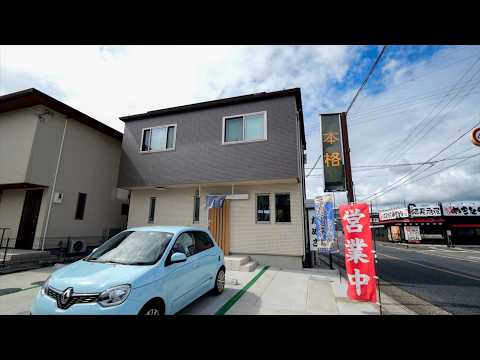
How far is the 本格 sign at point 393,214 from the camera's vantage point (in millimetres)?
30414

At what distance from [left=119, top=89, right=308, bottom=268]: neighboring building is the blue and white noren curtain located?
30 centimetres

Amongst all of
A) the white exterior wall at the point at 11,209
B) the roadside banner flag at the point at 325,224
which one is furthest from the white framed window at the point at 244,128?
the white exterior wall at the point at 11,209

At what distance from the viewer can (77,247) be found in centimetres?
975

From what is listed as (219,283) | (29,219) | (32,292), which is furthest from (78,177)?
(219,283)

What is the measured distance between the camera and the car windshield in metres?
3.64

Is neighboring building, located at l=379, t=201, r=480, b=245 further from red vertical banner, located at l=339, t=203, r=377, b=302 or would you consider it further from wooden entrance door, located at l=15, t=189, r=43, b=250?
wooden entrance door, located at l=15, t=189, r=43, b=250

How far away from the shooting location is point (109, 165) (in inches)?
474

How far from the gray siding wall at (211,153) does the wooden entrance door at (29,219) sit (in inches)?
129

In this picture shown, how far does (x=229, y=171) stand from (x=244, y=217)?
6.99 ft

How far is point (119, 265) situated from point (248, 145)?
22.9 ft

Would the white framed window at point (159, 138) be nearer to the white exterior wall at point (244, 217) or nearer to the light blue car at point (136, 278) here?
the white exterior wall at point (244, 217)
